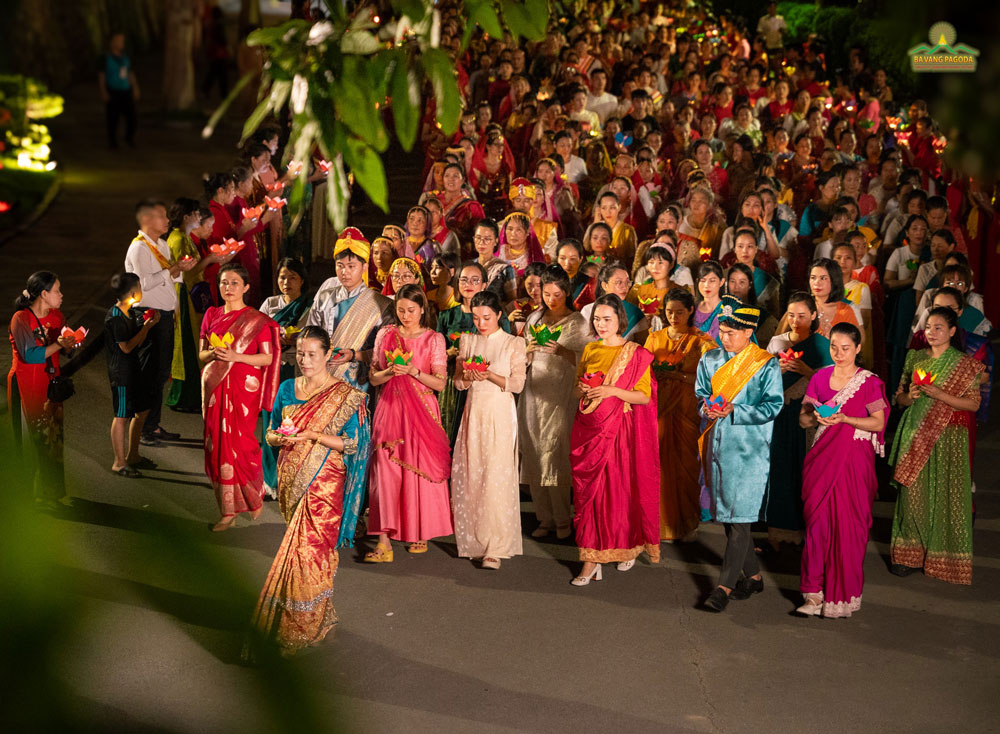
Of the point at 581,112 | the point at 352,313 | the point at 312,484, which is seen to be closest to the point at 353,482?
the point at 352,313

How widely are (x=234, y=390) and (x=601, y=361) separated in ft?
7.47

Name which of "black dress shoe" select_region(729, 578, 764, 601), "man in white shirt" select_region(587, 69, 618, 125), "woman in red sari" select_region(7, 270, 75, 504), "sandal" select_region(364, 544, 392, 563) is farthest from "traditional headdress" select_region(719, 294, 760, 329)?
"man in white shirt" select_region(587, 69, 618, 125)

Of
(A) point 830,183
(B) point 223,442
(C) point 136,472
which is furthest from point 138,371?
(A) point 830,183

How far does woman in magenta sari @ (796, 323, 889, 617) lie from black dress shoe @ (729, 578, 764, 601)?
0.32 meters

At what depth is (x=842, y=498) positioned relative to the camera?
20.1 ft

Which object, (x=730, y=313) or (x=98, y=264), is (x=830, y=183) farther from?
(x=98, y=264)

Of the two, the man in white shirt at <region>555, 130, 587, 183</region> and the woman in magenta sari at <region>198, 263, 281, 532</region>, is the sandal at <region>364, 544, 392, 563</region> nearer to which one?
the woman in magenta sari at <region>198, 263, 281, 532</region>

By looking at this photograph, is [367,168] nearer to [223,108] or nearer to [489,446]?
[223,108]

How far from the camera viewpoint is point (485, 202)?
11.5 m

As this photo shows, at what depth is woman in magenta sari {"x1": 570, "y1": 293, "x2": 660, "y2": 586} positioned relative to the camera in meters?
Answer: 6.61

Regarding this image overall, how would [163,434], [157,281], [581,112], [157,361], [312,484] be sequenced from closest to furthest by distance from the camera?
1. [312,484]
2. [157,361]
3. [157,281]
4. [163,434]
5. [581,112]

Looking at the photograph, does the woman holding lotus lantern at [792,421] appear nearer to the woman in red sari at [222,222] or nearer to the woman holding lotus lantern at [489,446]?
the woman holding lotus lantern at [489,446]

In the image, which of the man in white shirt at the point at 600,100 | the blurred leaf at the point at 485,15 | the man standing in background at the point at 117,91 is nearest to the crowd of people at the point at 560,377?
the blurred leaf at the point at 485,15

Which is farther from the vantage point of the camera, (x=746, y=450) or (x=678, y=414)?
(x=678, y=414)
